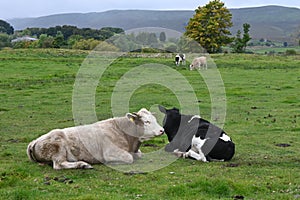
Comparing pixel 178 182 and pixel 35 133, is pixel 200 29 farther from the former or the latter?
pixel 178 182

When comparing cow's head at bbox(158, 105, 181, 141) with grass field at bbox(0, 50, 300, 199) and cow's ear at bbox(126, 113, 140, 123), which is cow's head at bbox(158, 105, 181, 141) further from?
cow's ear at bbox(126, 113, 140, 123)

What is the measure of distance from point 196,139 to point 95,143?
7.75 feet

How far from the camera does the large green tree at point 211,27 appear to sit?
213ft

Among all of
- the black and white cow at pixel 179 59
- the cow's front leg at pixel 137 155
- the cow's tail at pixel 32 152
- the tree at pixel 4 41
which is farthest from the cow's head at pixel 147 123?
the tree at pixel 4 41

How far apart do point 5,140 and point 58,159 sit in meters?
4.21

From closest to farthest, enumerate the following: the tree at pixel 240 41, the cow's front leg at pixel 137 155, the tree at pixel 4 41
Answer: the cow's front leg at pixel 137 155 → the tree at pixel 240 41 → the tree at pixel 4 41

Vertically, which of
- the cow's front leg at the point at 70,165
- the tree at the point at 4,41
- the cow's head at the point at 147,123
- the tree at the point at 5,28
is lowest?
the tree at the point at 4,41

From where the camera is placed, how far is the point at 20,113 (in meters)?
18.0

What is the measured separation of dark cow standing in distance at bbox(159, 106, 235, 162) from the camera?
1025 centimetres

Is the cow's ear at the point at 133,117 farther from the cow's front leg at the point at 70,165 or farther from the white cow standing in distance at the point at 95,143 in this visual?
the cow's front leg at the point at 70,165

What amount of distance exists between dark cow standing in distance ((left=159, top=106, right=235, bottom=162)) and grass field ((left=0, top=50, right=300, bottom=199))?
287 mm

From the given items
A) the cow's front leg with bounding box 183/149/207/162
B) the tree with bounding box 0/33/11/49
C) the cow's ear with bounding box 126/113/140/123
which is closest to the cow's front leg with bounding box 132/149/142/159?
the cow's ear with bounding box 126/113/140/123

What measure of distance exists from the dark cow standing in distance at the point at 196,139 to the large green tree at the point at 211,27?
53256 mm

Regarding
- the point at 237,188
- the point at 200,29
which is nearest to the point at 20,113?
the point at 237,188
